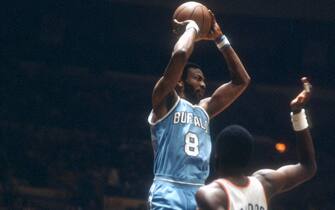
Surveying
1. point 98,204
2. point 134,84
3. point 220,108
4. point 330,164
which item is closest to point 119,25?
point 134,84

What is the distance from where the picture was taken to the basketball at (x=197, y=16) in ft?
16.0

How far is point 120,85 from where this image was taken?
12.9 metres

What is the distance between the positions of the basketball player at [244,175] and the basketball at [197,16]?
3.89 ft

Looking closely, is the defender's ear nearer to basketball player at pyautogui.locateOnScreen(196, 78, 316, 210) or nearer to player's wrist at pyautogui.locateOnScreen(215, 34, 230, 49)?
player's wrist at pyautogui.locateOnScreen(215, 34, 230, 49)

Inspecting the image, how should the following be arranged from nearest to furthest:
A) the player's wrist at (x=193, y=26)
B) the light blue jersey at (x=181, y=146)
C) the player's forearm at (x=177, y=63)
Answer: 1. the player's forearm at (x=177, y=63)
2. the light blue jersey at (x=181, y=146)
3. the player's wrist at (x=193, y=26)

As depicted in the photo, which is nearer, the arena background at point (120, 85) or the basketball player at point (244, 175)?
the basketball player at point (244, 175)

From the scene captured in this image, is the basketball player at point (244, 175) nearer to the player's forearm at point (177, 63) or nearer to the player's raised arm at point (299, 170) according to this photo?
the player's raised arm at point (299, 170)

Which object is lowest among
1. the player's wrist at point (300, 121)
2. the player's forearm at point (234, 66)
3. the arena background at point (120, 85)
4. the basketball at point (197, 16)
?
the player's wrist at point (300, 121)

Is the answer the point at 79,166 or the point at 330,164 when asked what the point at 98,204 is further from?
the point at 330,164

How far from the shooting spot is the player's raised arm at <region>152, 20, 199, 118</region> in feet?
14.6

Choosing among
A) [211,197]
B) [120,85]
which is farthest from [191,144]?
[120,85]

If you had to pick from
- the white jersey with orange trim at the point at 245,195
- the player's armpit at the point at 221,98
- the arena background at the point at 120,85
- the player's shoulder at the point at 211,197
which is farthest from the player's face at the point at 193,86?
the arena background at the point at 120,85

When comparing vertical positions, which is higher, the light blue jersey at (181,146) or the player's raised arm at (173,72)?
the player's raised arm at (173,72)

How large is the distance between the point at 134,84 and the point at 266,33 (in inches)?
94.5
